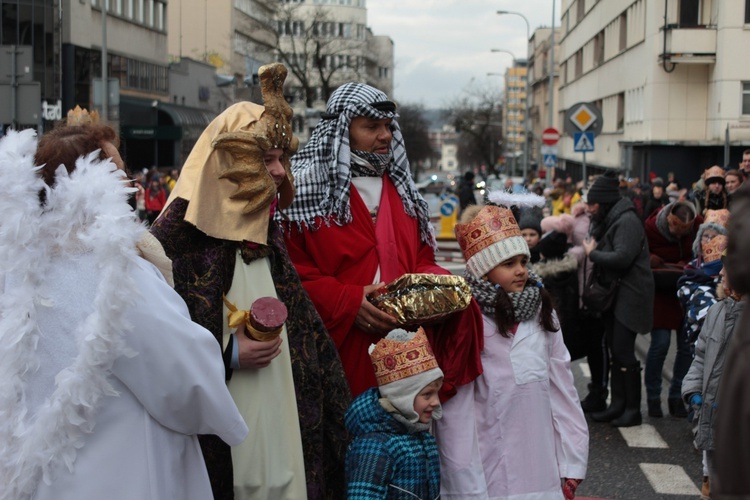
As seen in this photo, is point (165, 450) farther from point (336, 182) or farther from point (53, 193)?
point (336, 182)

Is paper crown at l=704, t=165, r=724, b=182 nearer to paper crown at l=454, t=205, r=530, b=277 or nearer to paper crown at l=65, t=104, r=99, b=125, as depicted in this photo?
paper crown at l=454, t=205, r=530, b=277

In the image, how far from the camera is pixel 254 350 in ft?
11.3

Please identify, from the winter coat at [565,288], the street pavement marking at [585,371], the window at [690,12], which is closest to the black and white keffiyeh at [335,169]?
the winter coat at [565,288]

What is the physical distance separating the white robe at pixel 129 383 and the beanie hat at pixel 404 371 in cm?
92

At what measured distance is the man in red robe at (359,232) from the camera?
4008mm

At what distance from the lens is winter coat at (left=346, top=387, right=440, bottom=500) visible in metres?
3.50

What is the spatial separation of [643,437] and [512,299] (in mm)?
4010

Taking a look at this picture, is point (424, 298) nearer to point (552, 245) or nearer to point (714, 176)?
point (552, 245)

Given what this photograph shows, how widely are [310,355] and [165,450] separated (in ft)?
2.92

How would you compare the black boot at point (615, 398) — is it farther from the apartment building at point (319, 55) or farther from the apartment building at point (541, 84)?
the apartment building at point (541, 84)

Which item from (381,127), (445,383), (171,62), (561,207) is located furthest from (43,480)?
(171,62)

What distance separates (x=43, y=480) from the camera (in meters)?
2.76

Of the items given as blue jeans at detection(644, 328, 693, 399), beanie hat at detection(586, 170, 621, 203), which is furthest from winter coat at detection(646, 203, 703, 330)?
beanie hat at detection(586, 170, 621, 203)

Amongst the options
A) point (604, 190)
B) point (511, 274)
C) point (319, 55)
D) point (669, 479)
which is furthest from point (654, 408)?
point (319, 55)
